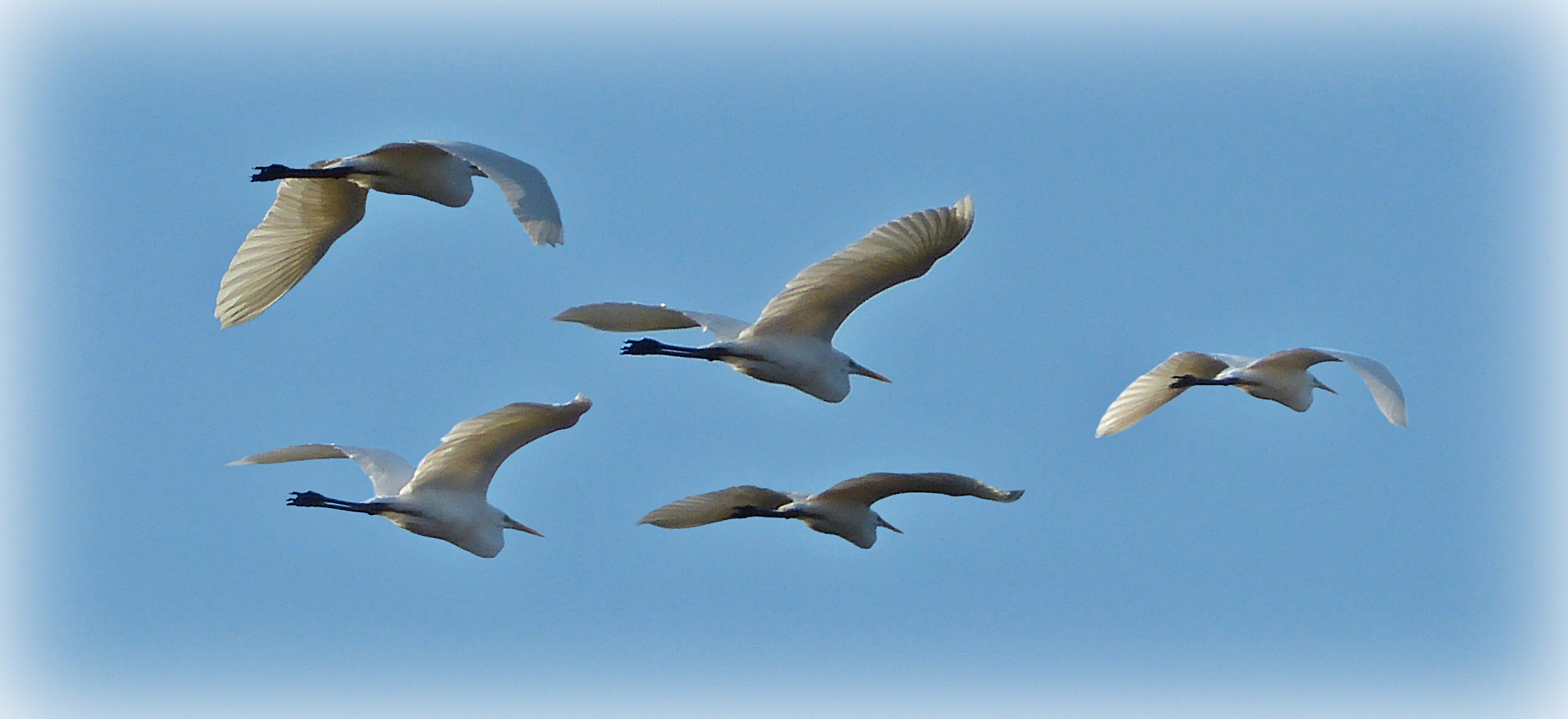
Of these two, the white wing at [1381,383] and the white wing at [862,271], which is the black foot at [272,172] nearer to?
the white wing at [862,271]

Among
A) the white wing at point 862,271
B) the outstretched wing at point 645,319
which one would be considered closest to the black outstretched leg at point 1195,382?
the white wing at point 862,271

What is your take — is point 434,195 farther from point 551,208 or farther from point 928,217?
point 928,217

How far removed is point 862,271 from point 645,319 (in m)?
1.95

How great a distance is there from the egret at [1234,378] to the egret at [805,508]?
2.20 metres

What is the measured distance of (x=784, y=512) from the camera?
49.8 feet

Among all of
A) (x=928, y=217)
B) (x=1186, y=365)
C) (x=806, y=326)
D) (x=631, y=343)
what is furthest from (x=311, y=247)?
(x=1186, y=365)

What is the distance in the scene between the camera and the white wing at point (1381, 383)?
14094 mm

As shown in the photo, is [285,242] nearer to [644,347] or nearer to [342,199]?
[342,199]

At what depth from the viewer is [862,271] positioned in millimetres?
13523

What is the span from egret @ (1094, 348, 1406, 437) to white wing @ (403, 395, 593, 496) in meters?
4.81

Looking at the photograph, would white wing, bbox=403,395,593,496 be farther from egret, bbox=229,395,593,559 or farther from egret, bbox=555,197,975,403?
egret, bbox=555,197,975,403

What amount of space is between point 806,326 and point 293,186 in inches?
141

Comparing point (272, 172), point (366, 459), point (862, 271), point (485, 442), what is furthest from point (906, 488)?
point (272, 172)

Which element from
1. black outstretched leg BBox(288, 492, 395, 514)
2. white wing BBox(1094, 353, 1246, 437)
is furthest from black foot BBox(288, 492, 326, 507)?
white wing BBox(1094, 353, 1246, 437)
